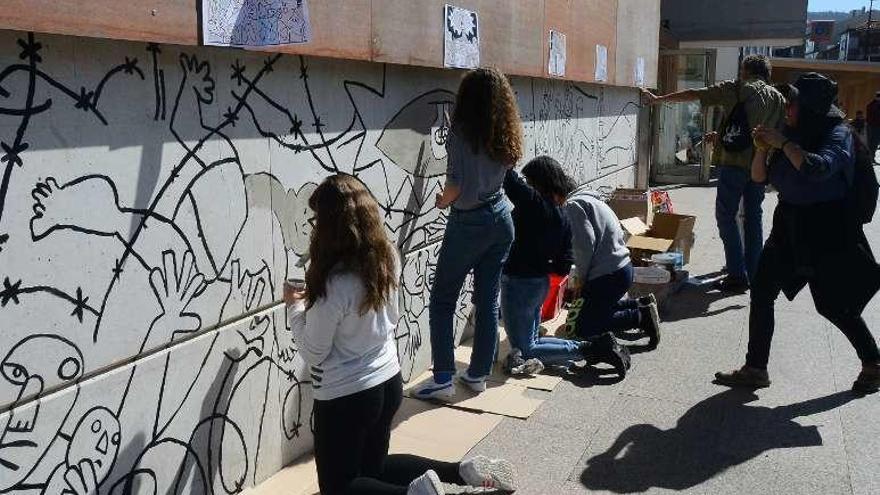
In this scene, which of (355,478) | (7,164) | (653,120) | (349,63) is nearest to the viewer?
(7,164)

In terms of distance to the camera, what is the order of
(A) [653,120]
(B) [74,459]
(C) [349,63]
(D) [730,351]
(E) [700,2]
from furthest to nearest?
(E) [700,2] → (A) [653,120] → (D) [730,351] → (C) [349,63] → (B) [74,459]

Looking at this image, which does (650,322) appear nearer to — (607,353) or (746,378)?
(607,353)

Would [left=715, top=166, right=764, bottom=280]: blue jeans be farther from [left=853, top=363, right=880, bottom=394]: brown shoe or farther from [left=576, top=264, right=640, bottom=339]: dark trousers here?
[left=853, top=363, right=880, bottom=394]: brown shoe

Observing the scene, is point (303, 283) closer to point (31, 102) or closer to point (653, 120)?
point (31, 102)

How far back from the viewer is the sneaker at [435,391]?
454 centimetres

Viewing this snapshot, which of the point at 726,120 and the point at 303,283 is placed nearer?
the point at 303,283

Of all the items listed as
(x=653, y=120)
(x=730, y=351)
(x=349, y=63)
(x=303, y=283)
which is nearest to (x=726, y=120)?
(x=730, y=351)

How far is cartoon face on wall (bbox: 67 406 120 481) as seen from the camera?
8.65 ft

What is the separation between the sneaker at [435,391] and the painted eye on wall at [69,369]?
7.36 ft

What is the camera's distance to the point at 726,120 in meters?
6.86

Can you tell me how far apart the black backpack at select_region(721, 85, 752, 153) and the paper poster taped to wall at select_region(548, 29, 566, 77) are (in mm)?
1426

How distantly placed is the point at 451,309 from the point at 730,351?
217 cm

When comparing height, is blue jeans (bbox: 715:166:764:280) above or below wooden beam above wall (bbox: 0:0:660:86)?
below

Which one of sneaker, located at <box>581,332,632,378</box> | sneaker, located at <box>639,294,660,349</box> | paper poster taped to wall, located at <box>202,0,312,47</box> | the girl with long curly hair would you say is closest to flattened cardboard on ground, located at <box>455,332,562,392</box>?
sneaker, located at <box>581,332,632,378</box>
